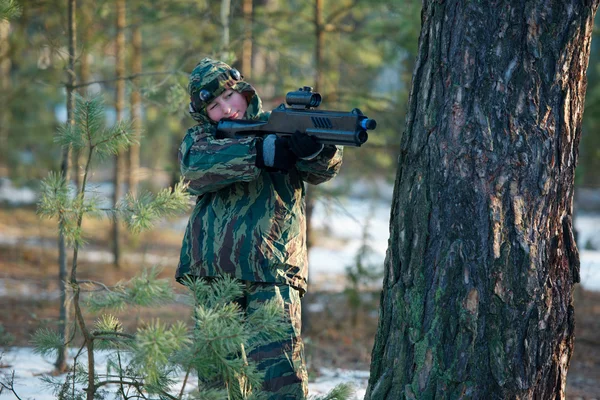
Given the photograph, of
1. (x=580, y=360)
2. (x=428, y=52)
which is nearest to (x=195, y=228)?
(x=428, y=52)

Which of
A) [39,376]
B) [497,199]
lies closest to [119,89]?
[39,376]

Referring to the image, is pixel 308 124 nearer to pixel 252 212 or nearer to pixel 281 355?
pixel 252 212

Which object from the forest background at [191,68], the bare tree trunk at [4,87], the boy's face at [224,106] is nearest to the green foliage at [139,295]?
the boy's face at [224,106]

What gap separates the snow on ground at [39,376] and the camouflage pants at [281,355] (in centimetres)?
121

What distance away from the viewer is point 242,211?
3.38m

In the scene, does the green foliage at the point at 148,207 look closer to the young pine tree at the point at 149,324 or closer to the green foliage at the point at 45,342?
the young pine tree at the point at 149,324

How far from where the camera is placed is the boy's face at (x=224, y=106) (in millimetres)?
3529

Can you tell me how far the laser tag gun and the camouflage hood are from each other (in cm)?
16

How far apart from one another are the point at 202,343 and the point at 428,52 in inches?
65.1

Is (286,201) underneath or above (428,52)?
underneath

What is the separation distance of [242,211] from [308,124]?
595 millimetres

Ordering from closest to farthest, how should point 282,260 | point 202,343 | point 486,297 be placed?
point 202,343 < point 486,297 < point 282,260

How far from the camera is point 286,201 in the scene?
346 cm

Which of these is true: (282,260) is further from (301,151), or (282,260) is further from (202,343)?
(202,343)
